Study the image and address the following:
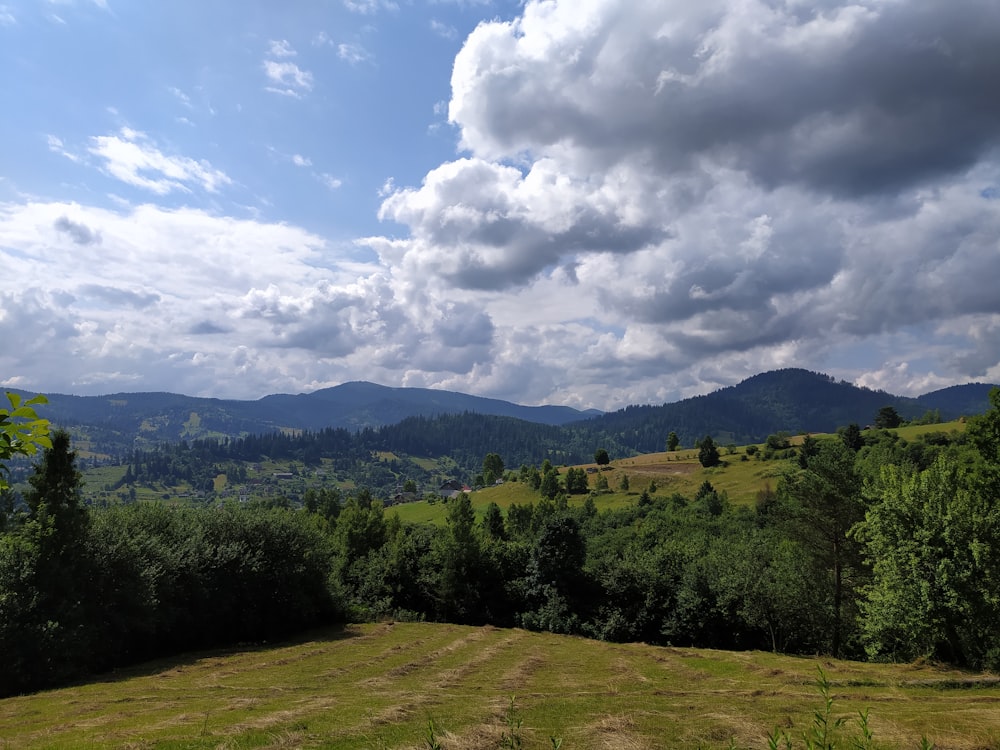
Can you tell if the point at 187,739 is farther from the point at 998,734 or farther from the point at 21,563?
the point at 21,563

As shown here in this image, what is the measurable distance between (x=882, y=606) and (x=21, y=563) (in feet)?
159

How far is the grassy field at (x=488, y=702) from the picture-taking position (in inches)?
590

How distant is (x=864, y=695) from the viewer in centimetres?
2241

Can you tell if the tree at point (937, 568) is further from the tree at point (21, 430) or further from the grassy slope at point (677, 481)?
the grassy slope at point (677, 481)

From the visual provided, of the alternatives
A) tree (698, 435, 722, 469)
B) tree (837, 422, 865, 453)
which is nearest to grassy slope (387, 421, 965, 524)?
tree (698, 435, 722, 469)

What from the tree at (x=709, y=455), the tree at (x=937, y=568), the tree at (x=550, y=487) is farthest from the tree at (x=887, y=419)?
the tree at (x=937, y=568)

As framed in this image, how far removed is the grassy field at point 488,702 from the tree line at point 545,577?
368cm

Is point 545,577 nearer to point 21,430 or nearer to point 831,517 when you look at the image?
point 831,517

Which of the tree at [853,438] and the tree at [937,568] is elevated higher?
the tree at [853,438]

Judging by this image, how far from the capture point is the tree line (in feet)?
100

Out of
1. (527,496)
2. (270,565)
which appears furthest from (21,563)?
(527,496)

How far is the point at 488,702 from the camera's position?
1989 centimetres

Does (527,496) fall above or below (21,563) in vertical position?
below

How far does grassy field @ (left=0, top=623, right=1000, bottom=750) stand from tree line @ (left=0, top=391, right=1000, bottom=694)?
3.68 metres
